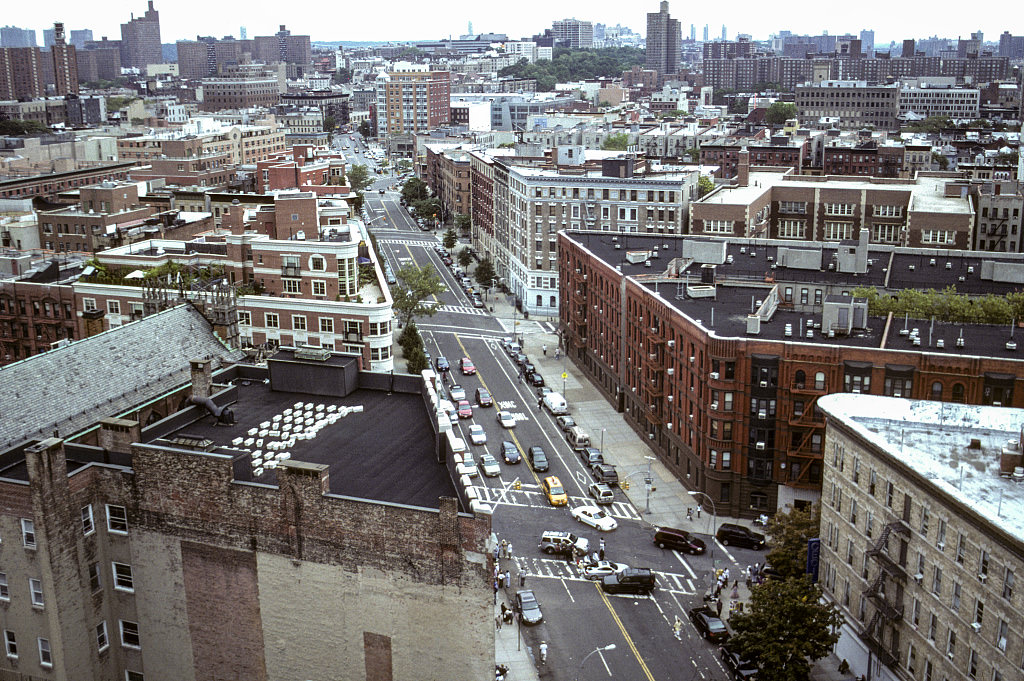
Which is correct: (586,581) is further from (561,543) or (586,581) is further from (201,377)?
(201,377)

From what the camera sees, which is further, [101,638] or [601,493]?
[601,493]

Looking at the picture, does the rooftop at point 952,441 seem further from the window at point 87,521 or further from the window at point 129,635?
the window at point 87,521

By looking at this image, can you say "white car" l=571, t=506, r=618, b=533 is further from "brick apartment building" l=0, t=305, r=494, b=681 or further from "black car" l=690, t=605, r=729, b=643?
"brick apartment building" l=0, t=305, r=494, b=681

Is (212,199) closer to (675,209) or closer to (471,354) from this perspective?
(471,354)

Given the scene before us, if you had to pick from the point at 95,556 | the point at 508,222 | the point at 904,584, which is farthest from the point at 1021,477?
the point at 508,222

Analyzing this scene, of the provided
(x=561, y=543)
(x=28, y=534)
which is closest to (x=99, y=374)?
(x=28, y=534)

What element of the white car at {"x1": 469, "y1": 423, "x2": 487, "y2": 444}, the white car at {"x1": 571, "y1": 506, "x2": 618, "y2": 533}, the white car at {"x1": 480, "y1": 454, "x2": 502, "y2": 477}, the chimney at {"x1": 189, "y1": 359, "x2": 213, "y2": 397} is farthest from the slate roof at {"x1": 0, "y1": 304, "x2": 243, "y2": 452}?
the white car at {"x1": 469, "y1": 423, "x2": 487, "y2": 444}

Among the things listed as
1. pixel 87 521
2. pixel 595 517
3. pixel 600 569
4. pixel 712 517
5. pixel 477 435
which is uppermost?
pixel 87 521
